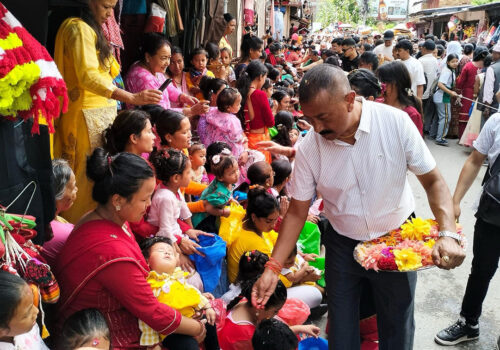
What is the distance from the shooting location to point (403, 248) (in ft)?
7.54

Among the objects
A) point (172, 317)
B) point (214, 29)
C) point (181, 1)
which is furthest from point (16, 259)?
point (214, 29)

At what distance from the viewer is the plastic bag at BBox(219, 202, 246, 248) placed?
3.77m

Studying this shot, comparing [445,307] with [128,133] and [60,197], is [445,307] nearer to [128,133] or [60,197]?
[128,133]

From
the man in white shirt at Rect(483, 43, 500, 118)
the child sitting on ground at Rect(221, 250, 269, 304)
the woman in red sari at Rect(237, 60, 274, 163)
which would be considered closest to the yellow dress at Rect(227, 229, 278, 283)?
the child sitting on ground at Rect(221, 250, 269, 304)

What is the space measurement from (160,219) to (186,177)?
359mm

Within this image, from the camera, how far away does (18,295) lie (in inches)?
63.2

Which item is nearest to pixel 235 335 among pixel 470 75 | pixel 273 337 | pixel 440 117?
pixel 273 337

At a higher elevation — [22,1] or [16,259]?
[22,1]

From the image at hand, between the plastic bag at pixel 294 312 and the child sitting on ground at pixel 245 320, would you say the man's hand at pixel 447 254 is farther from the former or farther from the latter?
the plastic bag at pixel 294 312

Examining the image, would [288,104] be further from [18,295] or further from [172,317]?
[18,295]

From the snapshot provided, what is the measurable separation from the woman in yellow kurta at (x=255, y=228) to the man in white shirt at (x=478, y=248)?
1.30m

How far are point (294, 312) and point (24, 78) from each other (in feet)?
8.26

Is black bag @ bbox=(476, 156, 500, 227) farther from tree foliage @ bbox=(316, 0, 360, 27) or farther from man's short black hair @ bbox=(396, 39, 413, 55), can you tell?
tree foliage @ bbox=(316, 0, 360, 27)

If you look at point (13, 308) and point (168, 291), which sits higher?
point (13, 308)
